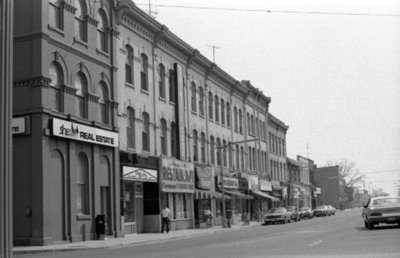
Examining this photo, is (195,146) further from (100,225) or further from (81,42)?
(81,42)

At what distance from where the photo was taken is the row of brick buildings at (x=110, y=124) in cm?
2389

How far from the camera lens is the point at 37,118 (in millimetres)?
23656

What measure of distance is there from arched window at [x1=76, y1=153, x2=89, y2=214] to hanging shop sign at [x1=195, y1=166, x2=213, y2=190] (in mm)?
15086

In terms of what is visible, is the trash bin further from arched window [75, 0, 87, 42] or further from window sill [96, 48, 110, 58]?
arched window [75, 0, 87, 42]

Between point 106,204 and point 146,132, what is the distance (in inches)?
265

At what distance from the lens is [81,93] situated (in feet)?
89.7

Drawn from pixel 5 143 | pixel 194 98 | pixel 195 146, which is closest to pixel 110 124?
pixel 195 146

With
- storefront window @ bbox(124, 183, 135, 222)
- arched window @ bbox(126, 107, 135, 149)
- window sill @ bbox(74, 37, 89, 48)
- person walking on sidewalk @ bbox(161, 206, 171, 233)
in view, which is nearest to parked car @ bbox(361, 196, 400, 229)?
person walking on sidewalk @ bbox(161, 206, 171, 233)

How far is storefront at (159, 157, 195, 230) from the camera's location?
35281 millimetres

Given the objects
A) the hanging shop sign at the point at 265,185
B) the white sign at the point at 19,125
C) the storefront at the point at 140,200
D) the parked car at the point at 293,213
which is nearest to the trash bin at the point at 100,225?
the storefront at the point at 140,200

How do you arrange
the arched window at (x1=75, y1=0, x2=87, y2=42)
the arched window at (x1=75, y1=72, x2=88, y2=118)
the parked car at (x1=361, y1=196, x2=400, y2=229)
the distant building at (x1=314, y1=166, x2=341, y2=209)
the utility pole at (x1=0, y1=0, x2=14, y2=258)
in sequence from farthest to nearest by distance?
1. the distant building at (x1=314, y1=166, x2=341, y2=209)
2. the arched window at (x1=75, y1=0, x2=87, y2=42)
3. the arched window at (x1=75, y1=72, x2=88, y2=118)
4. the parked car at (x1=361, y1=196, x2=400, y2=229)
5. the utility pole at (x1=0, y1=0, x2=14, y2=258)

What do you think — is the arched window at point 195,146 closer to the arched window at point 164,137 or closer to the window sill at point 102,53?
the arched window at point 164,137

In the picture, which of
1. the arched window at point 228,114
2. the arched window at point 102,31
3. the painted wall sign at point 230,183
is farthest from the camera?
the arched window at point 228,114

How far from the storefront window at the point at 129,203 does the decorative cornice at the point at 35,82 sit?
961 cm
